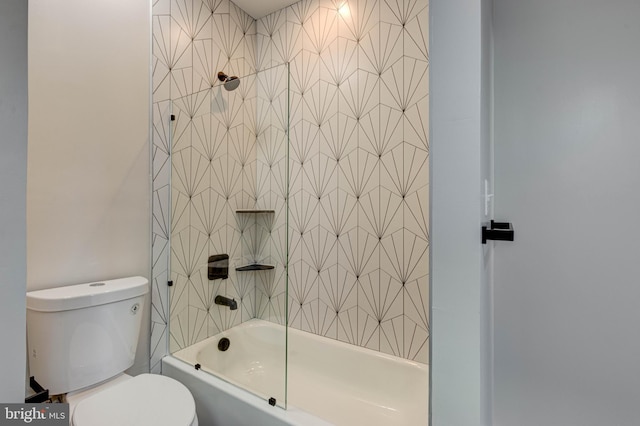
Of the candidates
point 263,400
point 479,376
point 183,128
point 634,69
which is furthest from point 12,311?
point 634,69

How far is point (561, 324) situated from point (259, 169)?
1.55m

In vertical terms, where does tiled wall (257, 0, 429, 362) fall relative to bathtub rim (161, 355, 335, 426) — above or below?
above

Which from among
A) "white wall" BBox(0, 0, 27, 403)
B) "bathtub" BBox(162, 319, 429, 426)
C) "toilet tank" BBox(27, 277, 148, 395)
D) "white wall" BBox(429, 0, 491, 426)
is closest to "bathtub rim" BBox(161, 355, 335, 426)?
"bathtub" BBox(162, 319, 429, 426)

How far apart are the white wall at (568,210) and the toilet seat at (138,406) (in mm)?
1325

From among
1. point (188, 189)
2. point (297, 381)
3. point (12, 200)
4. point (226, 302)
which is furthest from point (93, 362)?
point (12, 200)

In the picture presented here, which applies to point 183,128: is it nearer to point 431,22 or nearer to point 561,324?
point 431,22

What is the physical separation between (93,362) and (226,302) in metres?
0.65

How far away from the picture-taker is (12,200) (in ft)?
1.12

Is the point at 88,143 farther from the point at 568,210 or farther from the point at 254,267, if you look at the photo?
the point at 568,210

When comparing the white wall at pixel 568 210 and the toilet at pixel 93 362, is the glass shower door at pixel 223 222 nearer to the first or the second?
the toilet at pixel 93 362

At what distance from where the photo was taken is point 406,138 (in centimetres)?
171

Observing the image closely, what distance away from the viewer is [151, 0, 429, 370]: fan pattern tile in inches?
65.2

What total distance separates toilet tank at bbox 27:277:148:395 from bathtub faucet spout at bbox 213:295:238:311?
1.50 feet

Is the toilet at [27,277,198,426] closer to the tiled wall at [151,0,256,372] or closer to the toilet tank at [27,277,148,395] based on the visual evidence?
the toilet tank at [27,277,148,395]
